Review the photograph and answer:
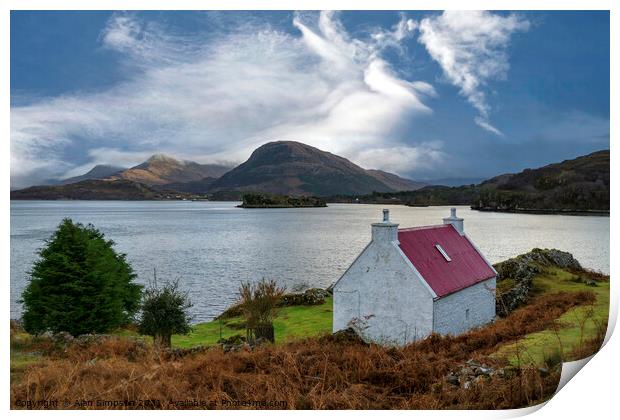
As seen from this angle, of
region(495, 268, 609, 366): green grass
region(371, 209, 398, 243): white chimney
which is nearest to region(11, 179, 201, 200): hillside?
region(371, 209, 398, 243): white chimney

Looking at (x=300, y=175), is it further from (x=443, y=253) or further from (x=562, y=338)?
(x=562, y=338)

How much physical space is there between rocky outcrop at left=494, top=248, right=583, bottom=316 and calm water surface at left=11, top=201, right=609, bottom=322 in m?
0.76

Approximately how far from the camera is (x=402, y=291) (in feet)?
33.2

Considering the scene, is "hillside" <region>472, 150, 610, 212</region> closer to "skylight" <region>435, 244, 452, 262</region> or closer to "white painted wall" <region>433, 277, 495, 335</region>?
"white painted wall" <region>433, 277, 495, 335</region>

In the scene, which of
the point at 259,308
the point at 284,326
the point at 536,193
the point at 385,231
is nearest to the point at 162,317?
the point at 259,308

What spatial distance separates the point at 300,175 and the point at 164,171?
6.73 metres

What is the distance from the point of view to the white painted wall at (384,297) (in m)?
9.96

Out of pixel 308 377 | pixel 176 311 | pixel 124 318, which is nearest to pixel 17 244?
pixel 124 318

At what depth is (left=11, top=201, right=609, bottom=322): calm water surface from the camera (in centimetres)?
1942

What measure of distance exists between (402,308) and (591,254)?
13610 millimetres
